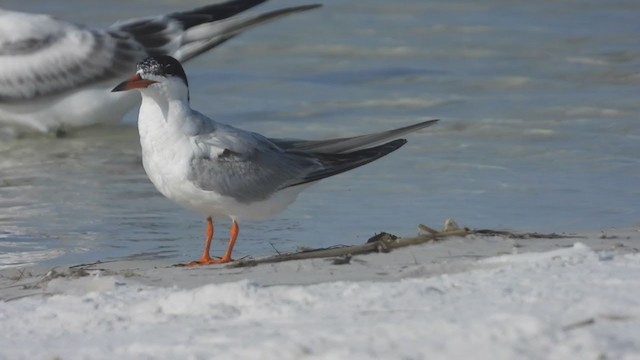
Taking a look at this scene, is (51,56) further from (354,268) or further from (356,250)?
(354,268)

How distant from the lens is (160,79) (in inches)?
213

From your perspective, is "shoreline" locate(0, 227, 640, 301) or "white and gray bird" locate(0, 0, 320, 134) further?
"white and gray bird" locate(0, 0, 320, 134)

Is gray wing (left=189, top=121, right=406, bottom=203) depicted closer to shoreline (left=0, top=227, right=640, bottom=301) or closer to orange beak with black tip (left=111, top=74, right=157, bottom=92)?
orange beak with black tip (left=111, top=74, right=157, bottom=92)

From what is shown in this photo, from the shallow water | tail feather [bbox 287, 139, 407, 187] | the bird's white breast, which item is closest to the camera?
the bird's white breast

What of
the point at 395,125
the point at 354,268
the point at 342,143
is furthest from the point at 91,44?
the point at 354,268

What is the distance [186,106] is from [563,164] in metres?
2.79

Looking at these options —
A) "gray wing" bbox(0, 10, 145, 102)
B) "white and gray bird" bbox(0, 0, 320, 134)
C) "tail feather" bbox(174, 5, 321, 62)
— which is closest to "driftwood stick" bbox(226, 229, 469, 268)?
"white and gray bird" bbox(0, 0, 320, 134)

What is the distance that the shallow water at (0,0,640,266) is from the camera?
6.55 m

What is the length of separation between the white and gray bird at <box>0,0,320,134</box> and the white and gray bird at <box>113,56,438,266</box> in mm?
3469

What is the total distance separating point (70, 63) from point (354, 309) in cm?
556

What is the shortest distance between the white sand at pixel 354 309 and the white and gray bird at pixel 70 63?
448cm

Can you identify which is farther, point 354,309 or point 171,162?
point 171,162

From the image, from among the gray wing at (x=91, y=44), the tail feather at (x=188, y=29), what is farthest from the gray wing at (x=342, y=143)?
the tail feather at (x=188, y=29)

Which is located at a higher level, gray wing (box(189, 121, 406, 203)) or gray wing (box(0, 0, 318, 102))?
gray wing (box(0, 0, 318, 102))
